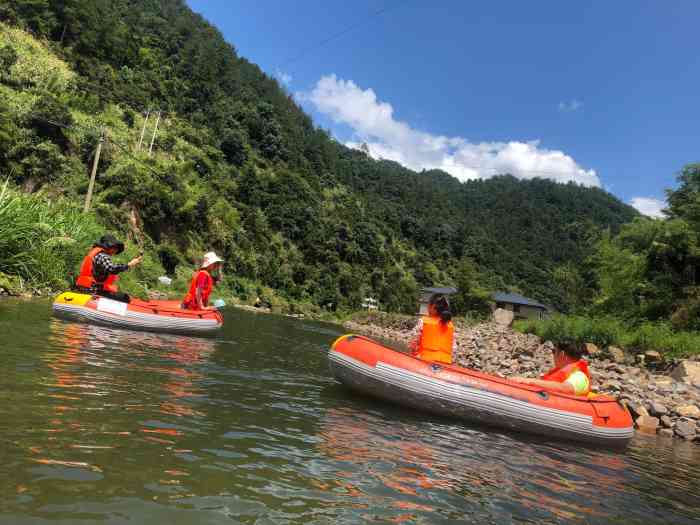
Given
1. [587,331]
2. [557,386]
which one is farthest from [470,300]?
[557,386]

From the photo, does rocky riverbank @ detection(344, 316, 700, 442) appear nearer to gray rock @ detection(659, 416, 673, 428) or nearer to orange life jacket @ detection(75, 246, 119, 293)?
gray rock @ detection(659, 416, 673, 428)

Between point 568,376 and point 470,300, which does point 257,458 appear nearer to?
point 568,376

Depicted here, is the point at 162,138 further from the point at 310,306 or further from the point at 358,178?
the point at 358,178

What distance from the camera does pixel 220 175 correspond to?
48938 millimetres

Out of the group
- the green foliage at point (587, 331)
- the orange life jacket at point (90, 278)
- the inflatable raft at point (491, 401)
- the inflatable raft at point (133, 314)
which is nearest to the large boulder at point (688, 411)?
the inflatable raft at point (491, 401)

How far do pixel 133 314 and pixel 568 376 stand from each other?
7.83 m

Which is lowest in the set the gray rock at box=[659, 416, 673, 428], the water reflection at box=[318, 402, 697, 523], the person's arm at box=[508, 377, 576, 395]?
the water reflection at box=[318, 402, 697, 523]

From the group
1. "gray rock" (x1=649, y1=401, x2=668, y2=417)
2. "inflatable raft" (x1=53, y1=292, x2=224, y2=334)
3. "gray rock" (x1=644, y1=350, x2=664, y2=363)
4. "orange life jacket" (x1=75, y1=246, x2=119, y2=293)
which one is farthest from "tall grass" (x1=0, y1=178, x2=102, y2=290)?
"gray rock" (x1=644, y1=350, x2=664, y2=363)

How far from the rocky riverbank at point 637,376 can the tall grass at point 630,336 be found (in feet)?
1.98

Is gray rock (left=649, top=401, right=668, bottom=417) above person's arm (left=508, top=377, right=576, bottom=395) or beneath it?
beneath

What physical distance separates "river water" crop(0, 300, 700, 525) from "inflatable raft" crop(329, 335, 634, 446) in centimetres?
21

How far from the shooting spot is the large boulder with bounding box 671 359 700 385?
34.3 ft

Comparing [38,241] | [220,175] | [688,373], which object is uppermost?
[220,175]

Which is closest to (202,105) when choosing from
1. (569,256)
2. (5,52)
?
(5,52)
